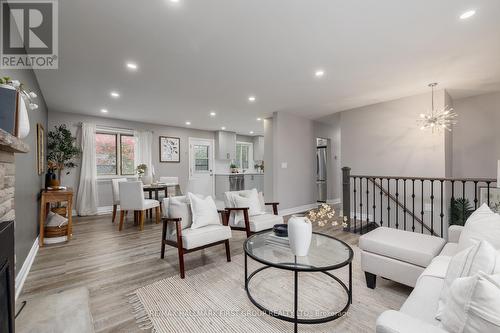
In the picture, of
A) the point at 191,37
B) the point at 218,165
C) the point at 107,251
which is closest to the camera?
the point at 191,37

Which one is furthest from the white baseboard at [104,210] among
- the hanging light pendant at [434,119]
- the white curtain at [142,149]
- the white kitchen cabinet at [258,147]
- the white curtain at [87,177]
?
the hanging light pendant at [434,119]

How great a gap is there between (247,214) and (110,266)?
171 centimetres

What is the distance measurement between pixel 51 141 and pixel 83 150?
0.60 m

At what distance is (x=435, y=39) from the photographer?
233 centimetres

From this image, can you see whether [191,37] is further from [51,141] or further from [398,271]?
[51,141]

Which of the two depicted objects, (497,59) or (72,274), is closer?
(72,274)

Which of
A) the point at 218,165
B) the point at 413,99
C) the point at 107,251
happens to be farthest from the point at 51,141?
the point at 413,99

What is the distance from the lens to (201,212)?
8.87 feet

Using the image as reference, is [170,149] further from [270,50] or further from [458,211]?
[458,211]

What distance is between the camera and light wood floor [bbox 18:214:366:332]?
1.86m

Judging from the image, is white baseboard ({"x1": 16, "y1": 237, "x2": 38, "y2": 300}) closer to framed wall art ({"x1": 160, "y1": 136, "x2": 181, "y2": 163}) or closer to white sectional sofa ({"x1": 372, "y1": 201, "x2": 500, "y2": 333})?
white sectional sofa ({"x1": 372, "y1": 201, "x2": 500, "y2": 333})

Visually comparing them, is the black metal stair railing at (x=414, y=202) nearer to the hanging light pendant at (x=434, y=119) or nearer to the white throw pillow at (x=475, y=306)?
the hanging light pendant at (x=434, y=119)

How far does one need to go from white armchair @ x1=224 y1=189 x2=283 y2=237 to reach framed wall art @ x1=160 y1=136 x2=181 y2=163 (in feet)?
13.6

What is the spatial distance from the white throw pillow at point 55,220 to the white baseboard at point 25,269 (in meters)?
0.37
